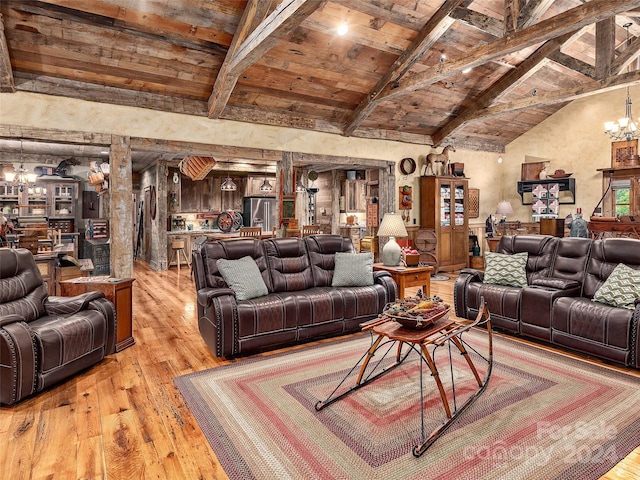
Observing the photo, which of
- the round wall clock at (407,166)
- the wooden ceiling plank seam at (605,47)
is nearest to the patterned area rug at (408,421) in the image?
the wooden ceiling plank seam at (605,47)

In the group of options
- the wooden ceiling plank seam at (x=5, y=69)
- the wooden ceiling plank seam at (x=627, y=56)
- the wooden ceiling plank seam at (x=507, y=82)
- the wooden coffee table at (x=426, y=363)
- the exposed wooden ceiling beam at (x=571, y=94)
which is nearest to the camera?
Result: the wooden coffee table at (x=426, y=363)

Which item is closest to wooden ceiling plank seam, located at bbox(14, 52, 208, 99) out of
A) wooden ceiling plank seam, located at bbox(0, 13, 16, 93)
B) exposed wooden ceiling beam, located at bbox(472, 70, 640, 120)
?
wooden ceiling plank seam, located at bbox(0, 13, 16, 93)

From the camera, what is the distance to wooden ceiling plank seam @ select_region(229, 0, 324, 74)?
339cm

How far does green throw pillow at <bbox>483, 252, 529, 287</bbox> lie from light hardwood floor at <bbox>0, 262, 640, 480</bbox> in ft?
7.49

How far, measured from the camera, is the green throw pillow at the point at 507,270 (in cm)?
426

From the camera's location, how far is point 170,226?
9828mm

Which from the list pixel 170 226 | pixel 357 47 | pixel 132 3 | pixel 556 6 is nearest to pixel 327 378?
pixel 132 3

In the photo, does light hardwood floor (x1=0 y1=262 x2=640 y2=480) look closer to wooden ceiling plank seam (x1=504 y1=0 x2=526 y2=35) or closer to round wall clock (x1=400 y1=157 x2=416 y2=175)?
wooden ceiling plank seam (x1=504 y1=0 x2=526 y2=35)

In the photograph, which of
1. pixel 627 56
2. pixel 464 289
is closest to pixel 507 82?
pixel 627 56

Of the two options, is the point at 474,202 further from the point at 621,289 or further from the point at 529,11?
the point at 621,289

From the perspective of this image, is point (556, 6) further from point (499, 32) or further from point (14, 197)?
point (14, 197)

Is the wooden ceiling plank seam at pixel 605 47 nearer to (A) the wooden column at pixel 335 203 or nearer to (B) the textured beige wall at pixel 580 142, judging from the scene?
(B) the textured beige wall at pixel 580 142

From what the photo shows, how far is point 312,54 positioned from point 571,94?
415 centimetres

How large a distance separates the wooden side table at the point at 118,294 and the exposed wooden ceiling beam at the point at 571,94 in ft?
21.3
